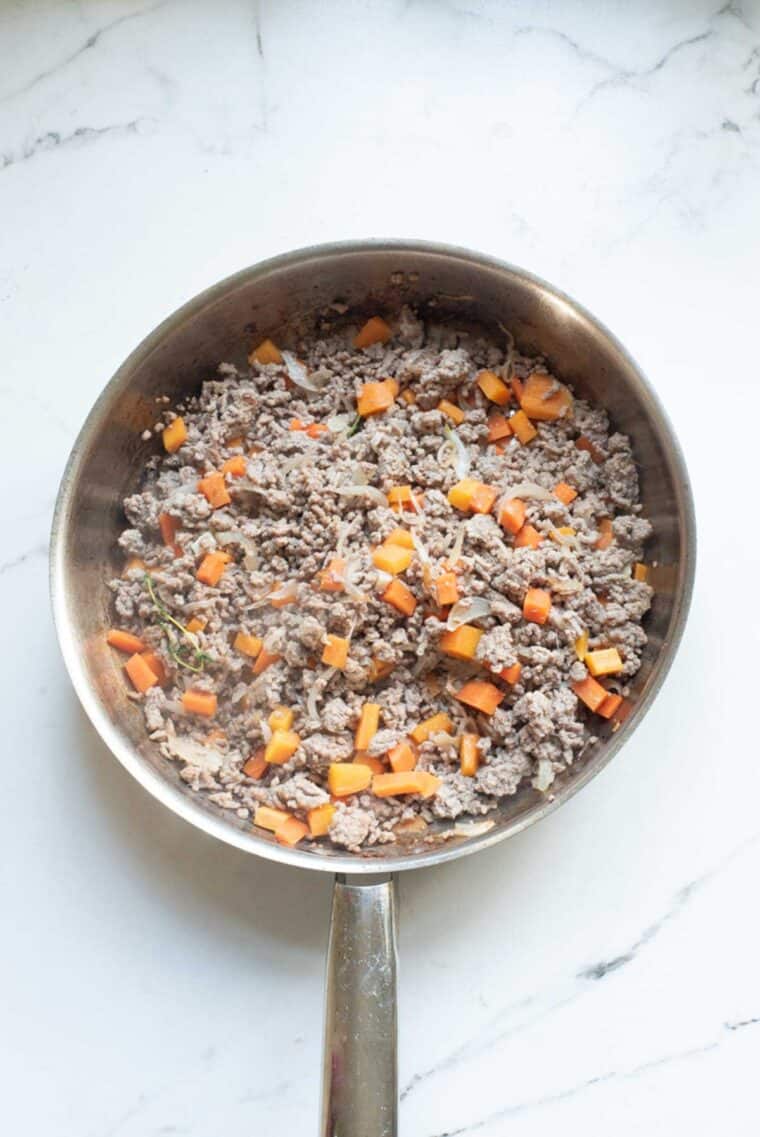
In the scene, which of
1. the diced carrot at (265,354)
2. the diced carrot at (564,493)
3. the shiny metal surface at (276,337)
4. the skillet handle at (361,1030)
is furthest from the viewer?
the diced carrot at (265,354)

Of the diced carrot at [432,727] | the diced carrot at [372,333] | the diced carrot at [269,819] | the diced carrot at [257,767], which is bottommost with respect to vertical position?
the diced carrot at [269,819]

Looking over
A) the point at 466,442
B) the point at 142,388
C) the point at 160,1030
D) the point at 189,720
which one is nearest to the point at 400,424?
the point at 466,442

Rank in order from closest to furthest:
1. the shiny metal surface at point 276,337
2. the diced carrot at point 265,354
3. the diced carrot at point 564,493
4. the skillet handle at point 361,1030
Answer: the skillet handle at point 361,1030 → the shiny metal surface at point 276,337 → the diced carrot at point 564,493 → the diced carrot at point 265,354

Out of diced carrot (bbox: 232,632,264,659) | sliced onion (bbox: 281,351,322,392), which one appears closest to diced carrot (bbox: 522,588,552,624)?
diced carrot (bbox: 232,632,264,659)

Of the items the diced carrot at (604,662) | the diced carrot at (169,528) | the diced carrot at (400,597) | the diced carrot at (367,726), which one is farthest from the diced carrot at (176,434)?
the diced carrot at (604,662)

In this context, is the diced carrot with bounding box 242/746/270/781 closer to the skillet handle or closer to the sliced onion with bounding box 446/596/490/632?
the skillet handle

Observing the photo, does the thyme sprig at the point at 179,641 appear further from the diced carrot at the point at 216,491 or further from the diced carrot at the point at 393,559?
the diced carrot at the point at 393,559

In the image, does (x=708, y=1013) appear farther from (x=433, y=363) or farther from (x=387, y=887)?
(x=433, y=363)

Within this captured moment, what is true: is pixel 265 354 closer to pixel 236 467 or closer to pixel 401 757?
pixel 236 467
